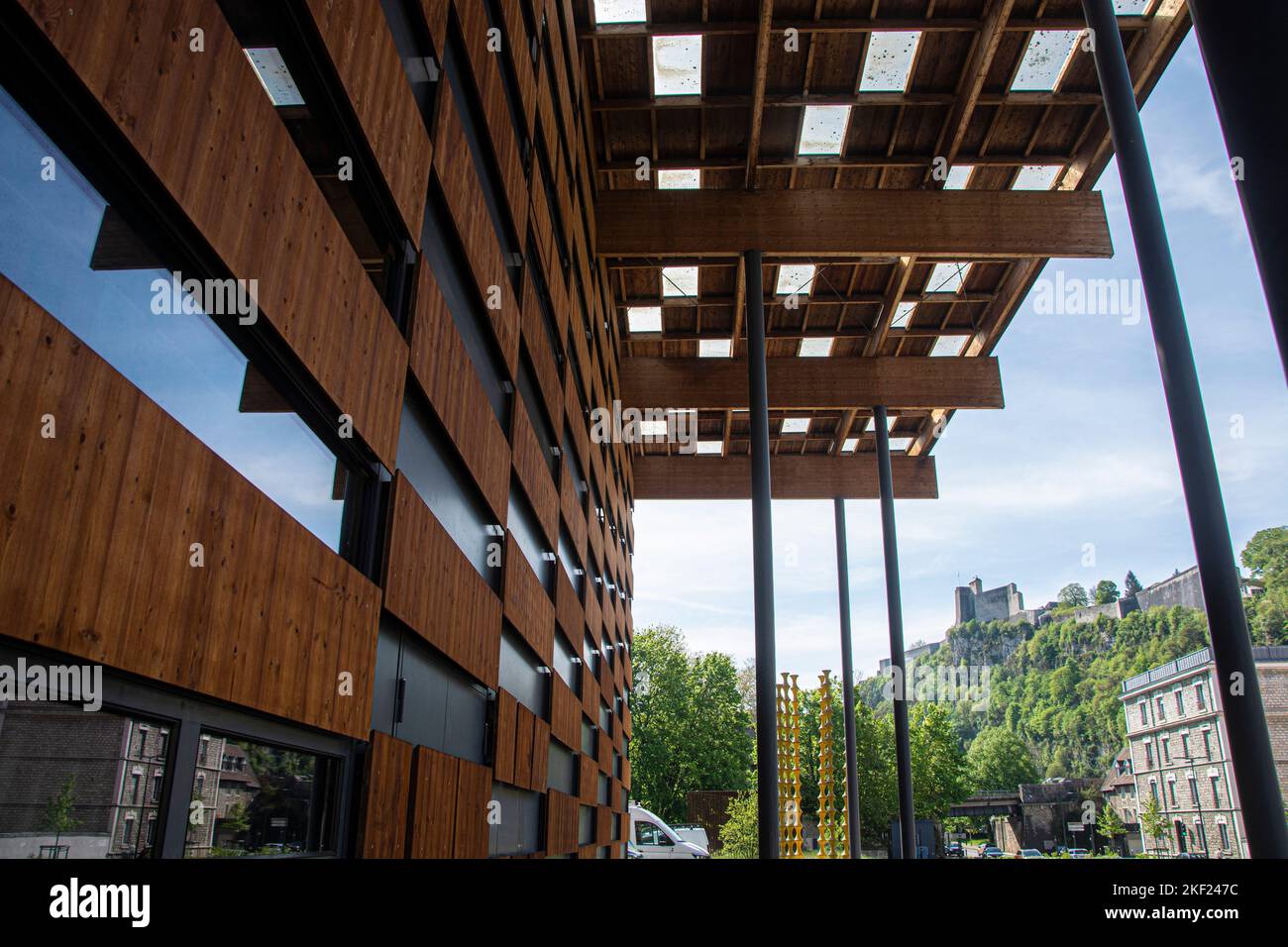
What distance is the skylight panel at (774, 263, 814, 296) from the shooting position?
19.4 metres

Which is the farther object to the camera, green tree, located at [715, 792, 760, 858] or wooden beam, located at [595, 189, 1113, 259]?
green tree, located at [715, 792, 760, 858]

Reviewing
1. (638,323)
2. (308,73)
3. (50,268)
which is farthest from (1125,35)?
(50,268)

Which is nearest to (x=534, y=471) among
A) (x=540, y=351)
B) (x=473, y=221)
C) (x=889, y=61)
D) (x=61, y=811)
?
(x=540, y=351)

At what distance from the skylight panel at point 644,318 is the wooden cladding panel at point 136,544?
17.3 m

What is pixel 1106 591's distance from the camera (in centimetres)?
13275

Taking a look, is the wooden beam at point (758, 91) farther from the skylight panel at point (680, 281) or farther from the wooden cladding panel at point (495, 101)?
the wooden cladding panel at point (495, 101)

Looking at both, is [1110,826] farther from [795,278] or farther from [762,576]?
[762,576]

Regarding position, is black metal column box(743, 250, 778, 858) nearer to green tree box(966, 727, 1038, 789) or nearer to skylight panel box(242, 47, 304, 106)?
skylight panel box(242, 47, 304, 106)

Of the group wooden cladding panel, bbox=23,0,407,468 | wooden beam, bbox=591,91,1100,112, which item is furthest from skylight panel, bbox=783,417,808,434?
wooden cladding panel, bbox=23,0,407,468

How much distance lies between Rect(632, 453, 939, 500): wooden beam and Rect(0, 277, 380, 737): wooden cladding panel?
22934 mm

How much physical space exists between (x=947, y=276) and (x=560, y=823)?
14947mm

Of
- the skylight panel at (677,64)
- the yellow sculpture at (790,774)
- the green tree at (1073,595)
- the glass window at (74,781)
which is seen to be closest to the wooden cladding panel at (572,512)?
the skylight panel at (677,64)

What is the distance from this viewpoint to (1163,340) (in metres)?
9.36

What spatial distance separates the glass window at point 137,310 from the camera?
106 inches
